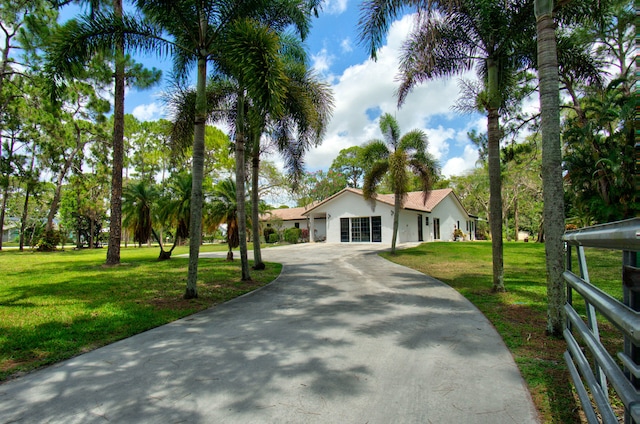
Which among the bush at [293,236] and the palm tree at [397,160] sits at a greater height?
the palm tree at [397,160]

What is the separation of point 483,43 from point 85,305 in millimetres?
10878

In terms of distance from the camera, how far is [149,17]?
26.9 ft

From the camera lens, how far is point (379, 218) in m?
27.3

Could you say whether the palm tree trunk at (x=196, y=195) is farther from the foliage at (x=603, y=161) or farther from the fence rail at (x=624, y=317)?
the foliage at (x=603, y=161)

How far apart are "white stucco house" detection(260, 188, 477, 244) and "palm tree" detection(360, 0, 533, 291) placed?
15.1 metres

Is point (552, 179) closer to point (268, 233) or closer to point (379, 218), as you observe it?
point (379, 218)

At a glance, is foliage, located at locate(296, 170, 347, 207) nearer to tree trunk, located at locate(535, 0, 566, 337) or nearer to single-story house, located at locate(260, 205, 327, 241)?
single-story house, located at locate(260, 205, 327, 241)

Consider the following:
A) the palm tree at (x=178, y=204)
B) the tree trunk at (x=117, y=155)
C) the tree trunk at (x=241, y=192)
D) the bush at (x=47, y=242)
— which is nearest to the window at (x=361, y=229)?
the palm tree at (x=178, y=204)

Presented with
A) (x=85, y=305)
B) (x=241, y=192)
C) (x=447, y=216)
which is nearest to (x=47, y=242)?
(x=241, y=192)

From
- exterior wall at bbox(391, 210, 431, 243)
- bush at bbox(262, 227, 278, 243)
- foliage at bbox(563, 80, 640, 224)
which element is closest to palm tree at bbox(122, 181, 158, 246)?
exterior wall at bbox(391, 210, 431, 243)

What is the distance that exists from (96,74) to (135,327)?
39.1ft

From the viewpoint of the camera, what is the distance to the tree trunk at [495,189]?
26.6 feet

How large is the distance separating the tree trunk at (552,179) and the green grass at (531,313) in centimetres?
50

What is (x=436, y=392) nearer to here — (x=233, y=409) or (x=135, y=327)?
(x=233, y=409)
